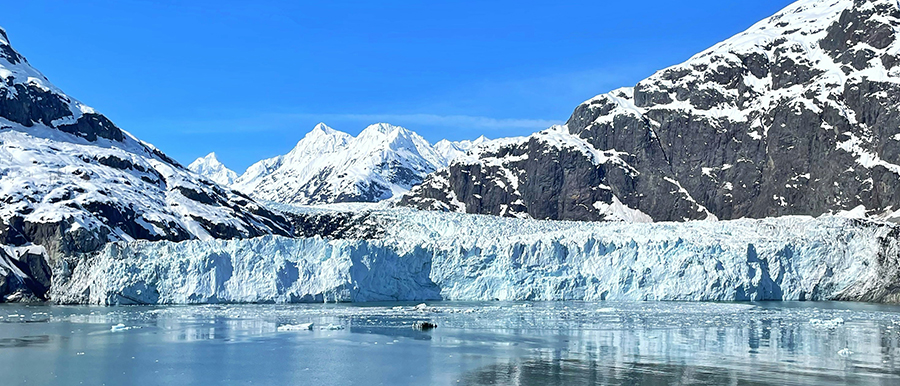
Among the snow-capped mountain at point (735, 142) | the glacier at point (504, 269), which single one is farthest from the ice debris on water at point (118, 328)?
the snow-capped mountain at point (735, 142)

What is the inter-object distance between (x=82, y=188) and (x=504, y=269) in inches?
1717

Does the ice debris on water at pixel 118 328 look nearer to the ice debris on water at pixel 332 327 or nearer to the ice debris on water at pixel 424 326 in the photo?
the ice debris on water at pixel 332 327

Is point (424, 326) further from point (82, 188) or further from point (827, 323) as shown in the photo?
point (82, 188)

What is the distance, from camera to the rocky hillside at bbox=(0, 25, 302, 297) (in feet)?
234

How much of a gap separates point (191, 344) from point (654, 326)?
19.1 m

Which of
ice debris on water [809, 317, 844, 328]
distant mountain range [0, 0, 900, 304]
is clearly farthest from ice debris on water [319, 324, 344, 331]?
ice debris on water [809, 317, 844, 328]

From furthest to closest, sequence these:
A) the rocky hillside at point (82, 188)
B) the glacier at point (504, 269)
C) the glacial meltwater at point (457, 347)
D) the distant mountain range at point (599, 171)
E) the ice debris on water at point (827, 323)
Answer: the rocky hillside at point (82, 188), the distant mountain range at point (599, 171), the glacier at point (504, 269), the ice debris on water at point (827, 323), the glacial meltwater at point (457, 347)

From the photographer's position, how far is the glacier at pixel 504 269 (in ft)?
180

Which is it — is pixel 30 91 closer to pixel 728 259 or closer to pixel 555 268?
pixel 555 268

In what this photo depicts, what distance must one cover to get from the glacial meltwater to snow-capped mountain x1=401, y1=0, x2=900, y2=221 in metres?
92.9

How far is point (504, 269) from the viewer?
58906mm

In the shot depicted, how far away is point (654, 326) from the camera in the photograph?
37281 mm

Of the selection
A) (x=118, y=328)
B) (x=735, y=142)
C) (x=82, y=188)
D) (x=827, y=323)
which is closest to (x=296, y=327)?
(x=118, y=328)

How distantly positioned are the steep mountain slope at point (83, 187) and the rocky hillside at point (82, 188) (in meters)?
0.10
